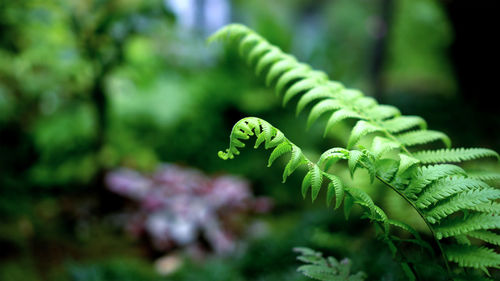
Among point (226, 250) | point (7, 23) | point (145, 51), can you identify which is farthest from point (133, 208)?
point (145, 51)

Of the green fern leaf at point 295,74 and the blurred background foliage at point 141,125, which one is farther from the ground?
the blurred background foliage at point 141,125

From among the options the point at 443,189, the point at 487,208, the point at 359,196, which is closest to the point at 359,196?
the point at 359,196

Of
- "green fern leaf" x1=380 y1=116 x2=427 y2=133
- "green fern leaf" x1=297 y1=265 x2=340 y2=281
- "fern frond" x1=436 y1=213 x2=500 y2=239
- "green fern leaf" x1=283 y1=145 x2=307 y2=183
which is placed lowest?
"green fern leaf" x1=297 y1=265 x2=340 y2=281

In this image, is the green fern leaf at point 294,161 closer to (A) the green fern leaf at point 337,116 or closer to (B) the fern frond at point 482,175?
(A) the green fern leaf at point 337,116

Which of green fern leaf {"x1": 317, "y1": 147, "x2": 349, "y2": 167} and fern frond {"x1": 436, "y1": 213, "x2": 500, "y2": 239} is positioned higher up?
green fern leaf {"x1": 317, "y1": 147, "x2": 349, "y2": 167}

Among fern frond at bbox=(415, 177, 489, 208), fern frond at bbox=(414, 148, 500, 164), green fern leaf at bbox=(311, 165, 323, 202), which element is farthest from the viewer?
fern frond at bbox=(414, 148, 500, 164)

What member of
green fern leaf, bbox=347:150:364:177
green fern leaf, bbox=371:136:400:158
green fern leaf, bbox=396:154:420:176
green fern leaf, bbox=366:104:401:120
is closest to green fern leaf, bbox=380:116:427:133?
green fern leaf, bbox=366:104:401:120

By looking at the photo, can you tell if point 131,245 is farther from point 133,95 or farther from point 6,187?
point 133,95

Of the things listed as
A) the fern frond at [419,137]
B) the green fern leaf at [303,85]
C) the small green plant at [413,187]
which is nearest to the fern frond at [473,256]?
the small green plant at [413,187]

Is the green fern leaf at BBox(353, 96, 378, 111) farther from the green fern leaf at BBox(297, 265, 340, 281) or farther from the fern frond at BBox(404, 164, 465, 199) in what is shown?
the green fern leaf at BBox(297, 265, 340, 281)

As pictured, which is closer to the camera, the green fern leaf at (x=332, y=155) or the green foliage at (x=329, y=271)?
the green fern leaf at (x=332, y=155)
